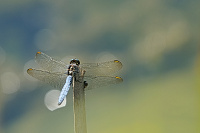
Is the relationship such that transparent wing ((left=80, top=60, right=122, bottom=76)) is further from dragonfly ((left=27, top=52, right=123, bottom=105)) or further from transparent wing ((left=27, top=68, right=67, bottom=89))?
transparent wing ((left=27, top=68, right=67, bottom=89))

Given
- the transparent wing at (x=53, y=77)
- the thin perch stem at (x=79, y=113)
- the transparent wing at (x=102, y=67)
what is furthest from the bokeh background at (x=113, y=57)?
the thin perch stem at (x=79, y=113)

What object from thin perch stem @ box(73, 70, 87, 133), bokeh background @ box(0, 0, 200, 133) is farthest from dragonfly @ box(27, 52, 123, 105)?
bokeh background @ box(0, 0, 200, 133)

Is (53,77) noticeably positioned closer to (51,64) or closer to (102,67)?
(51,64)

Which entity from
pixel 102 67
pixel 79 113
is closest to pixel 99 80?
pixel 102 67

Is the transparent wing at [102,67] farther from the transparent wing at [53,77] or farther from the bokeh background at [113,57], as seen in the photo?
the bokeh background at [113,57]

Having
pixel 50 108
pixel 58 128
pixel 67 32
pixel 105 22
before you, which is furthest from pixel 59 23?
pixel 58 128

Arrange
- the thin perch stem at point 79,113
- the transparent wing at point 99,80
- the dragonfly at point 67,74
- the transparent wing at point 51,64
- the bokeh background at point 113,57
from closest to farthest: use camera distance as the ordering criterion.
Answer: the thin perch stem at point 79,113, the dragonfly at point 67,74, the transparent wing at point 99,80, the transparent wing at point 51,64, the bokeh background at point 113,57

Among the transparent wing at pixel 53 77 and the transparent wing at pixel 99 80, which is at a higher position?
the transparent wing at pixel 53 77
